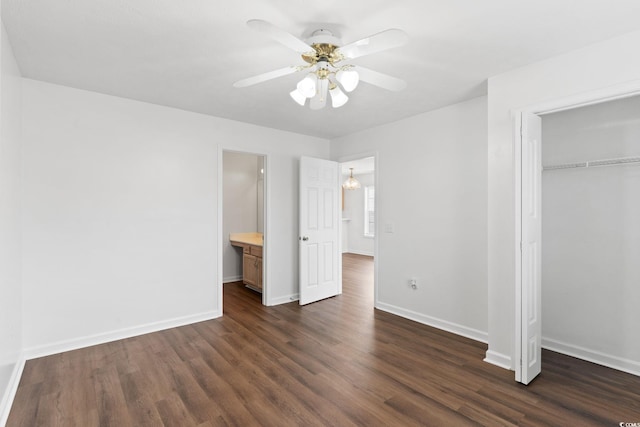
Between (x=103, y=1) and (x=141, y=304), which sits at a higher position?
(x=103, y=1)

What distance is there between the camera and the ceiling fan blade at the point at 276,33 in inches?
59.9

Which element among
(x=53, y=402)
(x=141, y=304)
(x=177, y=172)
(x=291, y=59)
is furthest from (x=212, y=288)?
(x=291, y=59)

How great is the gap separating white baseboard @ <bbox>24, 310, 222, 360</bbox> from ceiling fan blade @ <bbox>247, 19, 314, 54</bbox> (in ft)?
10.6

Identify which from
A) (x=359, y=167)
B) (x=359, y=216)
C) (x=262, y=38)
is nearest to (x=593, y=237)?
(x=262, y=38)

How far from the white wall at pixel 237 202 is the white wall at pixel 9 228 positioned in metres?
3.25

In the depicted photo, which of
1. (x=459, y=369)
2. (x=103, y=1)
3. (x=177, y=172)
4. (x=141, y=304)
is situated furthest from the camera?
(x=177, y=172)

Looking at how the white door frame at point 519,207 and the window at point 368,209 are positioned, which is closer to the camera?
the white door frame at point 519,207

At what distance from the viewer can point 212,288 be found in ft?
12.8

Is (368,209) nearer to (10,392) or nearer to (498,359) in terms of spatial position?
(498,359)

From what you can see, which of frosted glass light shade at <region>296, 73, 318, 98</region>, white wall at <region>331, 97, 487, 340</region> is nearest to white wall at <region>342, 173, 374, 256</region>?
white wall at <region>331, 97, 487, 340</region>

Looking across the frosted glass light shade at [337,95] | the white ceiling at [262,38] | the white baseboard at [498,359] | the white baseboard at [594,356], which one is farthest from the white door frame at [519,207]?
the frosted glass light shade at [337,95]

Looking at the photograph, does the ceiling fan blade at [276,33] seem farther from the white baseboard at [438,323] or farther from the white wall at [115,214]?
the white baseboard at [438,323]

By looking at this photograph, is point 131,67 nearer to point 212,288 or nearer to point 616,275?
point 212,288

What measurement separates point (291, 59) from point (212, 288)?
2.82m
